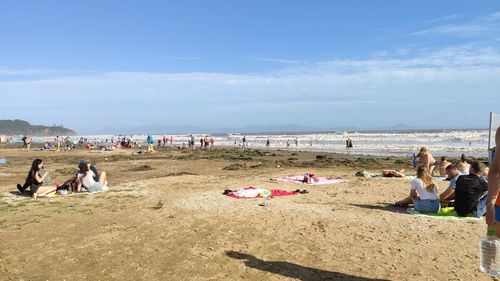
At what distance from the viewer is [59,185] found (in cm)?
1324

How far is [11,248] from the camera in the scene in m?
7.20

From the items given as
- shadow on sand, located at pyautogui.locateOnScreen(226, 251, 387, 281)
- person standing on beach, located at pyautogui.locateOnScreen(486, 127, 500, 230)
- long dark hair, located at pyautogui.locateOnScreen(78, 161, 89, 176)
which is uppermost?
person standing on beach, located at pyautogui.locateOnScreen(486, 127, 500, 230)

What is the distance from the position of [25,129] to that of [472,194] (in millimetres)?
177976

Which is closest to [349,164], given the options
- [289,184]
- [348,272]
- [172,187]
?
[289,184]

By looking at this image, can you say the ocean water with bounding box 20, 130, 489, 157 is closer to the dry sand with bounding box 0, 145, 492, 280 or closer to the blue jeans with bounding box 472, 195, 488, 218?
the blue jeans with bounding box 472, 195, 488, 218

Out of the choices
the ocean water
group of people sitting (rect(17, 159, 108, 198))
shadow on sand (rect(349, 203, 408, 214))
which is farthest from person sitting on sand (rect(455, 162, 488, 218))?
the ocean water

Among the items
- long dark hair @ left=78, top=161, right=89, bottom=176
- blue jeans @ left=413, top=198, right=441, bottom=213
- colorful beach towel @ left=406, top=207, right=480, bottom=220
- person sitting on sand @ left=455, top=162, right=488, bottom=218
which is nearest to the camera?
person sitting on sand @ left=455, top=162, right=488, bottom=218

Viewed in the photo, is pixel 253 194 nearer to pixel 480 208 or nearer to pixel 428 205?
pixel 428 205

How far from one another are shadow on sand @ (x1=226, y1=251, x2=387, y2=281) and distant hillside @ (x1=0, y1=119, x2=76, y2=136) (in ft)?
553

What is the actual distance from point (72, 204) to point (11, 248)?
3921 millimetres

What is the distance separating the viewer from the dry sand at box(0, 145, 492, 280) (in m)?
6.01

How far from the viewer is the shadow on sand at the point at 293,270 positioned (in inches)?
225

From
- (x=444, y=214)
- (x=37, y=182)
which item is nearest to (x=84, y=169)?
(x=37, y=182)

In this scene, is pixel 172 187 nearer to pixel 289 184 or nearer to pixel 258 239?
pixel 289 184
